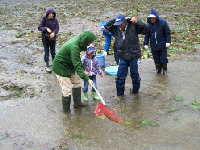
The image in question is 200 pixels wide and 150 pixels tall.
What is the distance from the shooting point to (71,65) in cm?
549

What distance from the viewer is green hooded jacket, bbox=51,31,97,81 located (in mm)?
5016

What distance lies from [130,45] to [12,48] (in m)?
6.41

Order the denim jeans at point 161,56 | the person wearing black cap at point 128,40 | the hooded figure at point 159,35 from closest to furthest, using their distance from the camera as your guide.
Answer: the person wearing black cap at point 128,40 → the hooded figure at point 159,35 → the denim jeans at point 161,56

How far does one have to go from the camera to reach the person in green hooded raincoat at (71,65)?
5.02m

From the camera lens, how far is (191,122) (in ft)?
16.5

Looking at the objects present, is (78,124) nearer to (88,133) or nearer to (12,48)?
(88,133)

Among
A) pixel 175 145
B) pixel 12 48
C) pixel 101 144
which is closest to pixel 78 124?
pixel 101 144

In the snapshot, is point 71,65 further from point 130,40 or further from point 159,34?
point 159,34

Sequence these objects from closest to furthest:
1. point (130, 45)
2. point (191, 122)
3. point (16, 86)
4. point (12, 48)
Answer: point (191, 122) → point (130, 45) → point (16, 86) → point (12, 48)

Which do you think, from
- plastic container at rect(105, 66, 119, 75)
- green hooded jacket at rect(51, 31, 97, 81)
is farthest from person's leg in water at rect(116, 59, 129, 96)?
plastic container at rect(105, 66, 119, 75)

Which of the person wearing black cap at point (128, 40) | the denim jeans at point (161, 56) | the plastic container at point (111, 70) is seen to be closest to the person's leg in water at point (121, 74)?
the person wearing black cap at point (128, 40)

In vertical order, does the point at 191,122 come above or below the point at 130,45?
below

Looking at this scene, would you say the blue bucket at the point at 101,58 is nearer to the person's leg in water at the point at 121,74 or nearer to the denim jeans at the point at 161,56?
the denim jeans at the point at 161,56

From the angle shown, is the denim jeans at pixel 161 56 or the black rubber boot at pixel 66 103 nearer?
the black rubber boot at pixel 66 103
